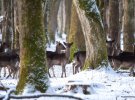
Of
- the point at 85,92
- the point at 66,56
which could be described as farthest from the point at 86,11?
the point at 66,56

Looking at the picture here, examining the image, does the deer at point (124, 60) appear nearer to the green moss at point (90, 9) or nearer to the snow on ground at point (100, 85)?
the snow on ground at point (100, 85)

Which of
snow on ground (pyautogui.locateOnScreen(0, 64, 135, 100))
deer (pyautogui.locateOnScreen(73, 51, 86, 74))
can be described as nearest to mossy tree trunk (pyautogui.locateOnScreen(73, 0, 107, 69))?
snow on ground (pyautogui.locateOnScreen(0, 64, 135, 100))

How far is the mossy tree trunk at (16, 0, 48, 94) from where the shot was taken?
43.1 feet

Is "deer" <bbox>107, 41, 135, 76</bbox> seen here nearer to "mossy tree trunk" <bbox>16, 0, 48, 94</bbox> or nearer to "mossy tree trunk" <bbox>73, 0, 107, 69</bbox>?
"mossy tree trunk" <bbox>73, 0, 107, 69</bbox>

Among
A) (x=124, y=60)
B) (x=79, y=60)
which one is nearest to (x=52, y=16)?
(x=79, y=60)

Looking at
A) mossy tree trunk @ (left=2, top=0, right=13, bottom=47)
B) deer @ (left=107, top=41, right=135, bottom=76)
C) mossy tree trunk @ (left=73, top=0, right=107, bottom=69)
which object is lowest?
deer @ (left=107, top=41, right=135, bottom=76)

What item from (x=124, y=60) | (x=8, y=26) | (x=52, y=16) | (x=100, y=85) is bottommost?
(x=100, y=85)

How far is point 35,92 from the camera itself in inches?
515

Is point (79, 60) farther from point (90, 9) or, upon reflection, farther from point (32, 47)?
point (32, 47)

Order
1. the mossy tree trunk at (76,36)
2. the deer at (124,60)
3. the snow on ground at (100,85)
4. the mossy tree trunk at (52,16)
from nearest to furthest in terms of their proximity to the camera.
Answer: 1. the snow on ground at (100,85)
2. the deer at (124,60)
3. the mossy tree trunk at (76,36)
4. the mossy tree trunk at (52,16)

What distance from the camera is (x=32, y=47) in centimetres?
1318

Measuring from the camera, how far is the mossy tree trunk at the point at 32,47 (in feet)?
43.1

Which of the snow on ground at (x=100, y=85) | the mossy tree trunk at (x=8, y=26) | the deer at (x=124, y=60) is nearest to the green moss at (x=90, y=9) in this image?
the snow on ground at (x=100, y=85)

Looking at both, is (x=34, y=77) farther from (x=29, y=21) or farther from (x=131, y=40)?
(x=131, y=40)
